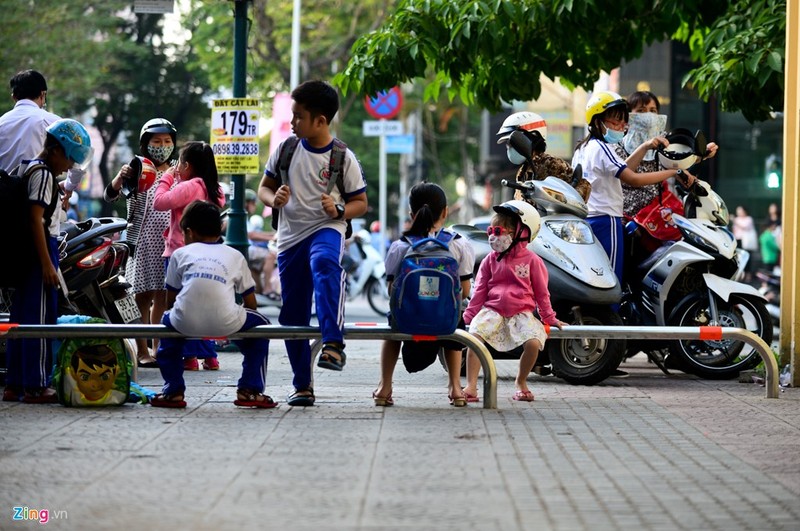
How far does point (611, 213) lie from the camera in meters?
10.5

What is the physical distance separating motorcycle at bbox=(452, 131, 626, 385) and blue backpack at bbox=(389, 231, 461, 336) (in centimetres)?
182

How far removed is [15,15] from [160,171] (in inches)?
896

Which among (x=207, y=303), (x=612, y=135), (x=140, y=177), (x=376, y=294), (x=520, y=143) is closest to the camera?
(x=207, y=303)

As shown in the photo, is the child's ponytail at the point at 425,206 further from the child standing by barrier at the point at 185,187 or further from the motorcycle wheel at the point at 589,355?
the child standing by barrier at the point at 185,187

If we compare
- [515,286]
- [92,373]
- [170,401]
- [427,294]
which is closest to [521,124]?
[515,286]

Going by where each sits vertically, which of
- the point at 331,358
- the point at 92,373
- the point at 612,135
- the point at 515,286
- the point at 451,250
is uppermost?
the point at 612,135

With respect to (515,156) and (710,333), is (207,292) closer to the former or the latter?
(710,333)

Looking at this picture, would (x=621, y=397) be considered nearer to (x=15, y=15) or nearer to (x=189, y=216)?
(x=189, y=216)

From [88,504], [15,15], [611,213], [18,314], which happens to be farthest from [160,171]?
[15,15]

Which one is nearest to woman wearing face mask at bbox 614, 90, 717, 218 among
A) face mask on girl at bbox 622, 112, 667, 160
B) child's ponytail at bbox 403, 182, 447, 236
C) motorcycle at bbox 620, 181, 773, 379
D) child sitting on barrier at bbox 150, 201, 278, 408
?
face mask on girl at bbox 622, 112, 667, 160

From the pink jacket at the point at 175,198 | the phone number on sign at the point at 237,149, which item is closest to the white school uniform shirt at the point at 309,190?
the pink jacket at the point at 175,198

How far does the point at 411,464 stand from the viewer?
6.35 meters

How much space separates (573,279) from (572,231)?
42 centimetres

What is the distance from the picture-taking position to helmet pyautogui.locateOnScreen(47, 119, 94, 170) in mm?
8578
